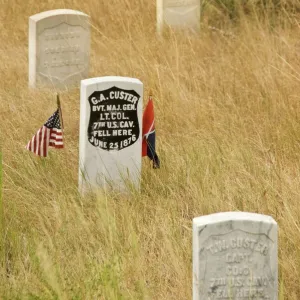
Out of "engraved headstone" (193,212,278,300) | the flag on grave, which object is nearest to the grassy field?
the flag on grave

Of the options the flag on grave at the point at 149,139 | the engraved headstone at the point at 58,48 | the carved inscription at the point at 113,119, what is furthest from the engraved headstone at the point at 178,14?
the carved inscription at the point at 113,119

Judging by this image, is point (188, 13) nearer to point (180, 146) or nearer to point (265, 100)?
point (265, 100)

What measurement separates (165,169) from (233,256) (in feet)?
6.92

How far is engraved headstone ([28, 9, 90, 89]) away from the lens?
9.15 metres

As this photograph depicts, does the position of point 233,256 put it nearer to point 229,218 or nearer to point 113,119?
point 229,218

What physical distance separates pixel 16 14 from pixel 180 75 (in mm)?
3277

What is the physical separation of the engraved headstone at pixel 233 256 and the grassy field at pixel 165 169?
0.94 feet

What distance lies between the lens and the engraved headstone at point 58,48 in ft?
30.0

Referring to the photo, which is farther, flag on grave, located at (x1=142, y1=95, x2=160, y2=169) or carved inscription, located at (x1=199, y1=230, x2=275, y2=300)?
flag on grave, located at (x1=142, y1=95, x2=160, y2=169)

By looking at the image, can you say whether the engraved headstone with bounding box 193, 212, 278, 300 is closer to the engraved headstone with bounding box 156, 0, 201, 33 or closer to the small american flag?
the small american flag

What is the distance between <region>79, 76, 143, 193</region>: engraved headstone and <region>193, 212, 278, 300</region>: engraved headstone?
6.02ft

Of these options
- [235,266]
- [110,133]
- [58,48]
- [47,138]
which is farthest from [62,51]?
[235,266]

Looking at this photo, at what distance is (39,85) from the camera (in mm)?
9062

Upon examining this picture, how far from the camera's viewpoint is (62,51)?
9344mm
